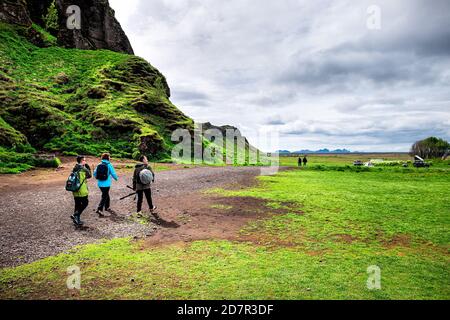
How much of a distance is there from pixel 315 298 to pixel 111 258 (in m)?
5.59

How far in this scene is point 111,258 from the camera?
26.1 ft

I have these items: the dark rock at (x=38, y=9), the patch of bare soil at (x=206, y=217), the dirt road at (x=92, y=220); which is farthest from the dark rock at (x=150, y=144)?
the dark rock at (x=38, y=9)

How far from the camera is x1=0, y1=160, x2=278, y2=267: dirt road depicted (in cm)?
905

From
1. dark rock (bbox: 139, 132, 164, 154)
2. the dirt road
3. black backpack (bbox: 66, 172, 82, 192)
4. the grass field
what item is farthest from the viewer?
dark rock (bbox: 139, 132, 164, 154)

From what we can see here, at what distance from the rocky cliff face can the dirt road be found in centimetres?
6228

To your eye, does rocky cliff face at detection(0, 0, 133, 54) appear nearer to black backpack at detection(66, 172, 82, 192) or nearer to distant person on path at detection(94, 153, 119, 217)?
distant person on path at detection(94, 153, 119, 217)

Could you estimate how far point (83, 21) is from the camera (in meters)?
82.1

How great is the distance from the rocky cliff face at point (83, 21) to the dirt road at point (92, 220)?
62.3 metres

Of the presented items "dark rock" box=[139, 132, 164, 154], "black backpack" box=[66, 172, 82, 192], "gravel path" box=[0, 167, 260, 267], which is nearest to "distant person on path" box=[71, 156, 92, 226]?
"black backpack" box=[66, 172, 82, 192]

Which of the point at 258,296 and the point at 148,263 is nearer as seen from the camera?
the point at 258,296

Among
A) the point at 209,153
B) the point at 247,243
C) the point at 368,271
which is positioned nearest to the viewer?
the point at 368,271

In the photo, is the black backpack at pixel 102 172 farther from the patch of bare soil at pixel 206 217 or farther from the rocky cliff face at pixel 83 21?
the rocky cliff face at pixel 83 21

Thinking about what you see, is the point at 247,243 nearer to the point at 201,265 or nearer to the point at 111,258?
the point at 201,265
